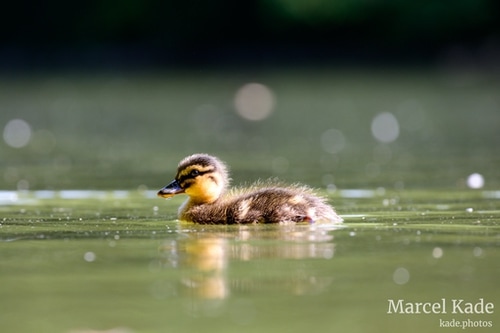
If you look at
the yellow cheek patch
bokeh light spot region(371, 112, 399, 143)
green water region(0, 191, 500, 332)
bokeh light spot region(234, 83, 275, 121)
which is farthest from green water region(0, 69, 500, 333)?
bokeh light spot region(234, 83, 275, 121)

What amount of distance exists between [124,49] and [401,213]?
104ft

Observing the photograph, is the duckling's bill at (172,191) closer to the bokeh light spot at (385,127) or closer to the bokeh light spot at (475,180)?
the bokeh light spot at (475,180)

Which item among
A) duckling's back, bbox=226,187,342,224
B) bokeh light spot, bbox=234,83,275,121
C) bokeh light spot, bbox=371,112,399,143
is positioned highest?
bokeh light spot, bbox=234,83,275,121

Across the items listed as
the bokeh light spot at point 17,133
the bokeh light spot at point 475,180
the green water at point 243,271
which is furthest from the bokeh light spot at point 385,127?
the green water at point 243,271

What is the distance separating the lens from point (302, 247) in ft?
26.4

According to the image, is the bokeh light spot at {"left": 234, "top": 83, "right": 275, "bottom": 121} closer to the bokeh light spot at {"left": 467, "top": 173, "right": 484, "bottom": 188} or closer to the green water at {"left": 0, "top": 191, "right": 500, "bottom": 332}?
the bokeh light spot at {"left": 467, "top": 173, "right": 484, "bottom": 188}

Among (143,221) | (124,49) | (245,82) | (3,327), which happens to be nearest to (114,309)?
(3,327)

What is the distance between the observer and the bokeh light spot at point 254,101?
25.6 meters

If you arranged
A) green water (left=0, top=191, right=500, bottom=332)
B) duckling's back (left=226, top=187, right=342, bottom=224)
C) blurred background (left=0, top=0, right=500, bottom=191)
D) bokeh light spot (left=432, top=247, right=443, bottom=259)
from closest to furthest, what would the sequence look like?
green water (left=0, top=191, right=500, bottom=332) → bokeh light spot (left=432, top=247, right=443, bottom=259) → duckling's back (left=226, top=187, right=342, bottom=224) → blurred background (left=0, top=0, right=500, bottom=191)

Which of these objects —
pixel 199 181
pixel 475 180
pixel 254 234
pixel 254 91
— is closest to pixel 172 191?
pixel 199 181

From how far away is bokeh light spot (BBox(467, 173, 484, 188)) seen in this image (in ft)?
38.4

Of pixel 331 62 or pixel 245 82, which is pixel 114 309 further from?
pixel 331 62

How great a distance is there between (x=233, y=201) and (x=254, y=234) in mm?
802

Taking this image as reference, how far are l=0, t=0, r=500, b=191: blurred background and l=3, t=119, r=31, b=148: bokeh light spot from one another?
0.16 ft
